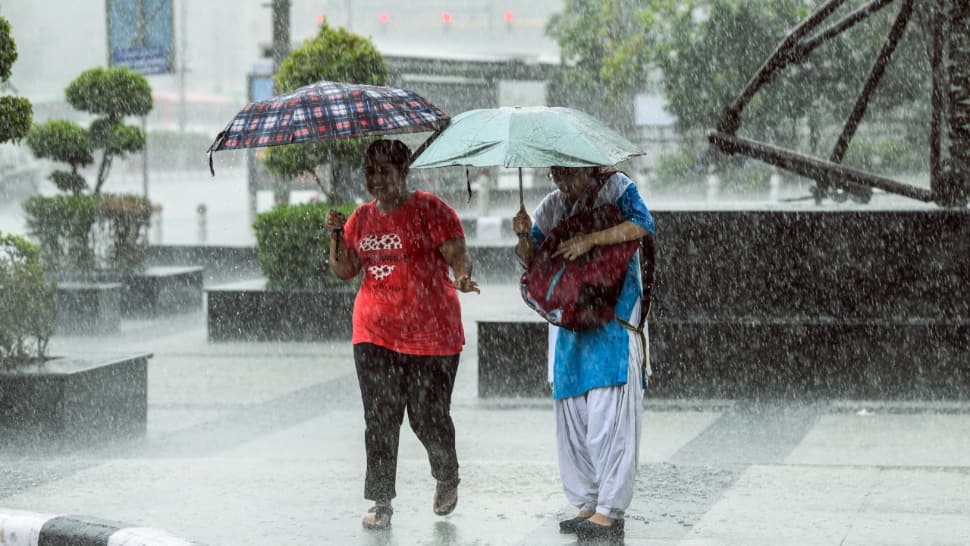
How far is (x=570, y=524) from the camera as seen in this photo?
5777mm

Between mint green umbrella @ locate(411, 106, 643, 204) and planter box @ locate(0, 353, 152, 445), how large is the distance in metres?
3.34

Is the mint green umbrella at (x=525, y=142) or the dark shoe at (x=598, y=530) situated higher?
the mint green umbrella at (x=525, y=142)

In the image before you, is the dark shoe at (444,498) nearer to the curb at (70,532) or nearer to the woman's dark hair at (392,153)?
the curb at (70,532)

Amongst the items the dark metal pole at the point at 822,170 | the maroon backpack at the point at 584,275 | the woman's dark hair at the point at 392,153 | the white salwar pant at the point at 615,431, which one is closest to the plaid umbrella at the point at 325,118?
the woman's dark hair at the point at 392,153

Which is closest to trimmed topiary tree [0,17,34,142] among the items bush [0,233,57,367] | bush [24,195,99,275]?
bush [0,233,57,367]

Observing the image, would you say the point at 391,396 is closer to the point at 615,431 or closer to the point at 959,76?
the point at 615,431

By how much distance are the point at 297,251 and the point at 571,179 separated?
8124 millimetres

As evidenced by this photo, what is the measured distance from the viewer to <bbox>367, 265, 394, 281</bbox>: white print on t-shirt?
19.1ft

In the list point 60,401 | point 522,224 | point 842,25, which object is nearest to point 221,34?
point 842,25

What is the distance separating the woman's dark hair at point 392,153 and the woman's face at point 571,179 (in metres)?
0.60

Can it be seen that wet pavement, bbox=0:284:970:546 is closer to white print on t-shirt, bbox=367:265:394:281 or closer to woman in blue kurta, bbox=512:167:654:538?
woman in blue kurta, bbox=512:167:654:538

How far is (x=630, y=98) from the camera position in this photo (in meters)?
30.0

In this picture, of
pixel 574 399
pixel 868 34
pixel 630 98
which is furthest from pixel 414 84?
pixel 574 399

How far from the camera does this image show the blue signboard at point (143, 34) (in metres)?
19.8
